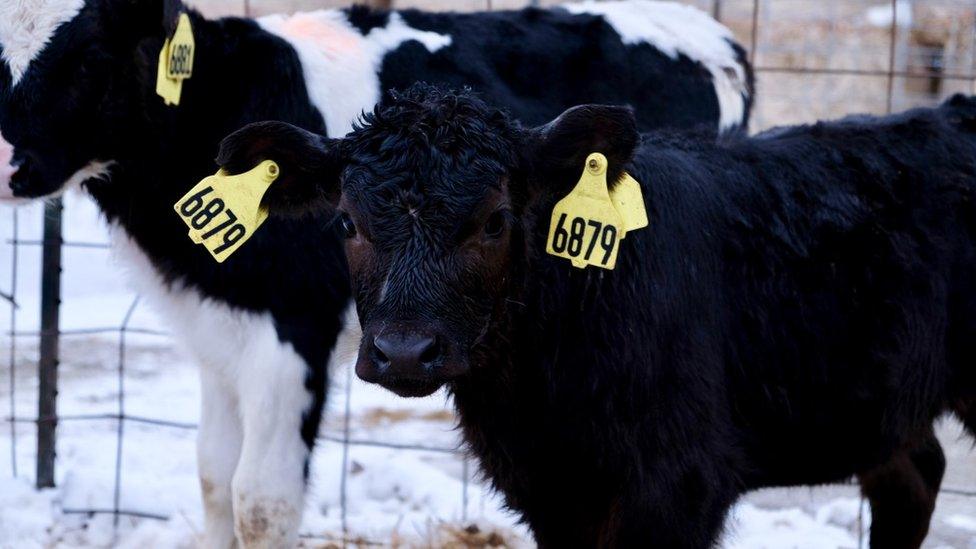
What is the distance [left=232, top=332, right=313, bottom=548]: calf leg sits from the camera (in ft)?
14.9

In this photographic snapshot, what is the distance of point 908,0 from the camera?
1040cm

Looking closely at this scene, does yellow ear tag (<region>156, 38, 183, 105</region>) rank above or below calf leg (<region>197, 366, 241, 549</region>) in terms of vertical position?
above

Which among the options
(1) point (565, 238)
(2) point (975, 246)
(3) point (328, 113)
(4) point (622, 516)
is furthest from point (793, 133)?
(3) point (328, 113)

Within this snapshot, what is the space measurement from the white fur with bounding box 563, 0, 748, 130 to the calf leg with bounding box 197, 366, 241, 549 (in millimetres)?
2298

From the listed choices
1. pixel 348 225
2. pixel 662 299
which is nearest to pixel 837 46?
pixel 662 299

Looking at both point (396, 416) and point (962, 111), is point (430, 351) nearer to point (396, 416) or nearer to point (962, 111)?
point (962, 111)

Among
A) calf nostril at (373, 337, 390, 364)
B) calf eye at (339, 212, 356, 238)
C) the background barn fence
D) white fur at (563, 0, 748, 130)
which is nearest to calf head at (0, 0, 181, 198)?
calf eye at (339, 212, 356, 238)

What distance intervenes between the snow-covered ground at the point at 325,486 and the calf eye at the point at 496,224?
1210 millimetres

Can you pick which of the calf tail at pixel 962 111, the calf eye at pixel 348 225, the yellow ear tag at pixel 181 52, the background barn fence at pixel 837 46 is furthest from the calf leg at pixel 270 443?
the background barn fence at pixel 837 46

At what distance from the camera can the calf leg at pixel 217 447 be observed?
16.0 feet

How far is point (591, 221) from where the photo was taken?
3.27 metres

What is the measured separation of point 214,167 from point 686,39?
2334mm

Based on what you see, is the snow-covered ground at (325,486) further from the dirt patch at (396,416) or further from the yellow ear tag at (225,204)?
the yellow ear tag at (225,204)

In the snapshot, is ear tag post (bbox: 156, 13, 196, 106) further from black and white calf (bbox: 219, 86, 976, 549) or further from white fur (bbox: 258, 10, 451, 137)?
black and white calf (bbox: 219, 86, 976, 549)
